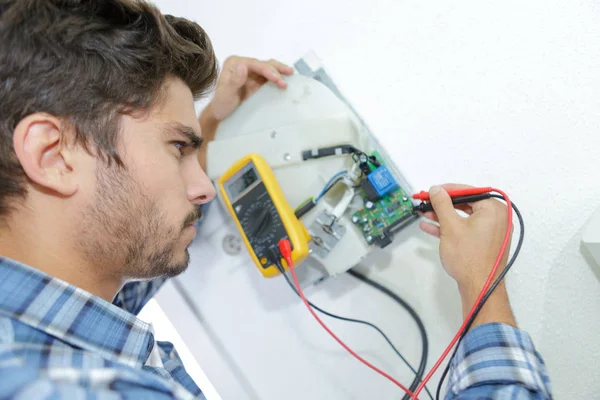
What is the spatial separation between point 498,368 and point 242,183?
631 millimetres

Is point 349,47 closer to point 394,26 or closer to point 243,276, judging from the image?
point 394,26

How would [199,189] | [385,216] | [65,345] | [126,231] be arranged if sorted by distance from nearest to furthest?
[65,345]
[126,231]
[199,189]
[385,216]

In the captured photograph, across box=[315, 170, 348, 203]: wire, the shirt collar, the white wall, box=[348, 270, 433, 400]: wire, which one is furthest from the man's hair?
box=[348, 270, 433, 400]: wire

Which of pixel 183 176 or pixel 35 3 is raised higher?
pixel 35 3

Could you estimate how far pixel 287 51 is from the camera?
1.18 m

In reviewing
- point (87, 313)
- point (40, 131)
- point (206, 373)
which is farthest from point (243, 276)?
point (40, 131)

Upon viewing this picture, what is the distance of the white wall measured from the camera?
905 mm

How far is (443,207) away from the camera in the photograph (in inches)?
33.1

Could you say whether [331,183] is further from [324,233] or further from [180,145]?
[180,145]

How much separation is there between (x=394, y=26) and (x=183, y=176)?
590mm

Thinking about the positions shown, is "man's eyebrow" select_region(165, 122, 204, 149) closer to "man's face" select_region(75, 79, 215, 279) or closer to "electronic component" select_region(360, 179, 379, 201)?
"man's face" select_region(75, 79, 215, 279)

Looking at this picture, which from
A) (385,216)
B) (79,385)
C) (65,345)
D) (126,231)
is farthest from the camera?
(385,216)

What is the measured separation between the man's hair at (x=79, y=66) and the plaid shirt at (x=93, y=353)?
0.55ft

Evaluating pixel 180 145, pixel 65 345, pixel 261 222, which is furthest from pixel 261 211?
pixel 65 345
